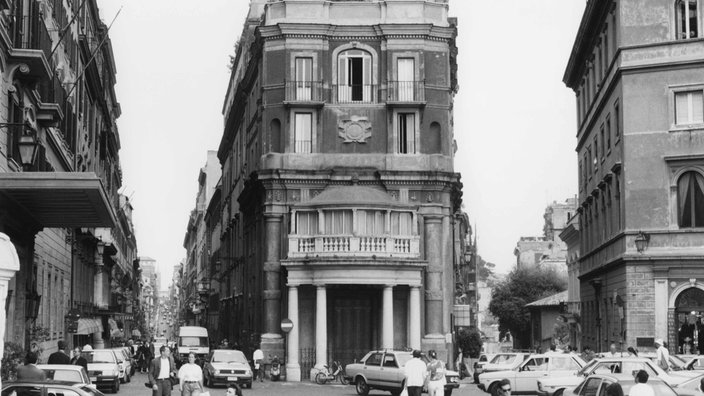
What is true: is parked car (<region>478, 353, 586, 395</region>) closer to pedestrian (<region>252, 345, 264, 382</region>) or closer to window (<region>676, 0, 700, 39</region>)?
window (<region>676, 0, 700, 39</region>)

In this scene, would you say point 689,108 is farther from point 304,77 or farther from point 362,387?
point 304,77

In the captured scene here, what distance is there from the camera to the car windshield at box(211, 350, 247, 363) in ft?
148

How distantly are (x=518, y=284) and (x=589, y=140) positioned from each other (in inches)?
2166

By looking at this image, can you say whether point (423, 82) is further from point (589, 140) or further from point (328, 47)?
point (589, 140)

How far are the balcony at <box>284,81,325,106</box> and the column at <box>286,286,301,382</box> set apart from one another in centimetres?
940

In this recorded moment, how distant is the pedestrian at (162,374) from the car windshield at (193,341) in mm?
31506

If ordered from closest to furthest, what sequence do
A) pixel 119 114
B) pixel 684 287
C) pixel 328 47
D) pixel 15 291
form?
pixel 15 291 → pixel 684 287 → pixel 328 47 → pixel 119 114

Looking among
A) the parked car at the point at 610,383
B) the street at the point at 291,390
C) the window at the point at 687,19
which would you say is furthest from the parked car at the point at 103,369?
the window at the point at 687,19

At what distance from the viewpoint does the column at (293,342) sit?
165 ft

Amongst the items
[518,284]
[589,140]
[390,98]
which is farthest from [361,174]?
[518,284]

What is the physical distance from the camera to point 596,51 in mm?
52906

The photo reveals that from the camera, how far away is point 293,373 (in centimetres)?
5044

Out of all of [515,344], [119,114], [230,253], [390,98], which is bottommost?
[515,344]

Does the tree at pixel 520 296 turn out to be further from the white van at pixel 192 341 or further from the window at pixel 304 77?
the window at pixel 304 77
